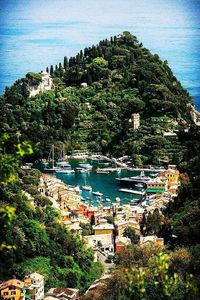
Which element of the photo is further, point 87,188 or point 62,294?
point 87,188

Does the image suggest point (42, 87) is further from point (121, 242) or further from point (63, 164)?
point (121, 242)

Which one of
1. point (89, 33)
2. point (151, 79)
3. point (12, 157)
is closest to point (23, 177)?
point (151, 79)

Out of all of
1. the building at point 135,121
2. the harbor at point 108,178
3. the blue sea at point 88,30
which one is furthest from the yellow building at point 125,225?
the blue sea at point 88,30

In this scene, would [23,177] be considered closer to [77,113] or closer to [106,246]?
[106,246]

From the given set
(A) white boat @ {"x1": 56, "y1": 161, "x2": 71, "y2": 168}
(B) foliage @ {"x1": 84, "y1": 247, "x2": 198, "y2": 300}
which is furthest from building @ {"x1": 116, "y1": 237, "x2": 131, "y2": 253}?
(A) white boat @ {"x1": 56, "y1": 161, "x2": 71, "y2": 168}

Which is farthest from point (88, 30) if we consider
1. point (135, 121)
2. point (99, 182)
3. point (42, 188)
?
point (42, 188)

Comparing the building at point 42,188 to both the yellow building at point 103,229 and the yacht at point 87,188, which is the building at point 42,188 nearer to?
the yacht at point 87,188
